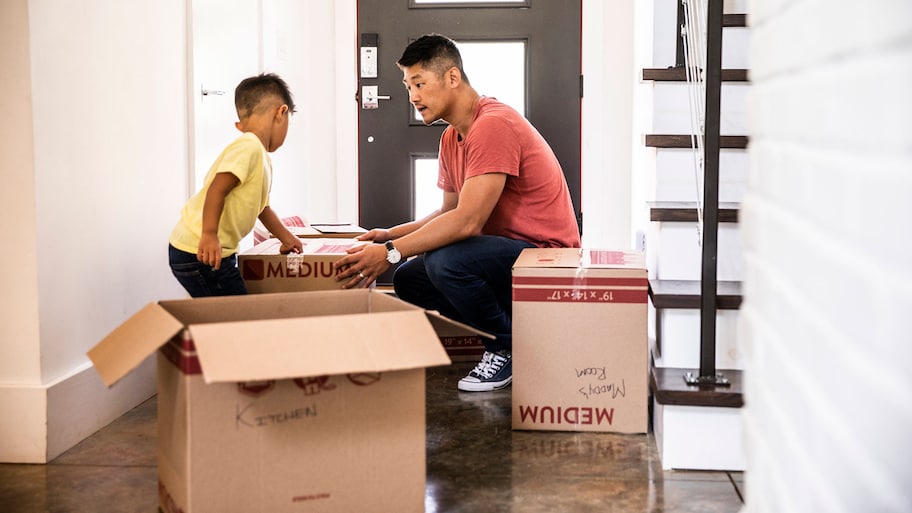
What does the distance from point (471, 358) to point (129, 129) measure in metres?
1.29

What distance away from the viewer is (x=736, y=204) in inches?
98.9

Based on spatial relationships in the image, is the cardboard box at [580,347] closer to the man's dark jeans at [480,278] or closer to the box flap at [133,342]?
the man's dark jeans at [480,278]

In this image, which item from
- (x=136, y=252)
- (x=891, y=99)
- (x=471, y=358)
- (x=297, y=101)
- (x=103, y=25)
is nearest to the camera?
(x=891, y=99)

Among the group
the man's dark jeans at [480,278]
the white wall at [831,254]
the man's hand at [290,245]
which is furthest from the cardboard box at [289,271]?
the white wall at [831,254]

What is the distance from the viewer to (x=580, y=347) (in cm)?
226

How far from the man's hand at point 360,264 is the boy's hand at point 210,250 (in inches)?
12.7

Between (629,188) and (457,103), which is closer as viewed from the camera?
(457,103)

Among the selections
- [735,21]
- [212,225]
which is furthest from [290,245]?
[735,21]

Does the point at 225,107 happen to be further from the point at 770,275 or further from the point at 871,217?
the point at 871,217

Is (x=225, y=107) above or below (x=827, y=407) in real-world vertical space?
above

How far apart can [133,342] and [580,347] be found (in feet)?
3.62

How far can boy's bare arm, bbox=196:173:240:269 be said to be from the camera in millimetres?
2309

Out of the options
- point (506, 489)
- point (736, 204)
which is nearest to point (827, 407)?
point (506, 489)

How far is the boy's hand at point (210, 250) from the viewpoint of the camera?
231cm
